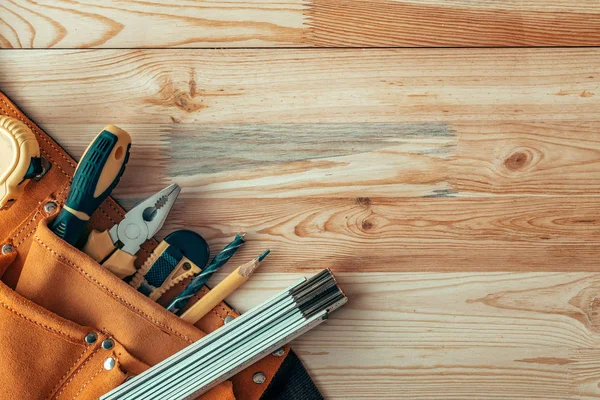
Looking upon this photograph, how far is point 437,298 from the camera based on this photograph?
79 centimetres

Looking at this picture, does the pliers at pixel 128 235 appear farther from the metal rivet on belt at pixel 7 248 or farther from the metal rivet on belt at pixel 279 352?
the metal rivet on belt at pixel 279 352

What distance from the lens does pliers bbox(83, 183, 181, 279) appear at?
76cm

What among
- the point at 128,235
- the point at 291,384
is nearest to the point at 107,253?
the point at 128,235

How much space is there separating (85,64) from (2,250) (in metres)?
0.25

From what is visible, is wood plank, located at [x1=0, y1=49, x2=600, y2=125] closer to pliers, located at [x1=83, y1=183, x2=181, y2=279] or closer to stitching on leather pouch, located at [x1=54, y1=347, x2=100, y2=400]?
pliers, located at [x1=83, y1=183, x2=181, y2=279]

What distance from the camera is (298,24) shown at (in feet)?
2.65

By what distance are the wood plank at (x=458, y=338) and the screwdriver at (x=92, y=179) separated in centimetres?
30

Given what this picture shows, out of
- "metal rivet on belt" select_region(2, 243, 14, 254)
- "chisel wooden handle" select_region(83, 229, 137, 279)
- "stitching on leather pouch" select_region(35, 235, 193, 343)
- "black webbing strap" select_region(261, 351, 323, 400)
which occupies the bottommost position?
"metal rivet on belt" select_region(2, 243, 14, 254)

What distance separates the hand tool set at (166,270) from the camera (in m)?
0.73

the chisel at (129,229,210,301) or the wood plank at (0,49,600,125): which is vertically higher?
the wood plank at (0,49,600,125)

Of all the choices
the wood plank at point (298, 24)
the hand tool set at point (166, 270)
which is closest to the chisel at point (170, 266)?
the hand tool set at point (166, 270)

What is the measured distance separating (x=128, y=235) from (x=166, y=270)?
0.06m

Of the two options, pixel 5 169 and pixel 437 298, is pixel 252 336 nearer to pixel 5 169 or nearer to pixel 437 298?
pixel 437 298

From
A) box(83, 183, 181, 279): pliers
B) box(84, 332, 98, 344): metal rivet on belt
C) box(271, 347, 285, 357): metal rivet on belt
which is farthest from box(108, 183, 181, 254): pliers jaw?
box(271, 347, 285, 357): metal rivet on belt
